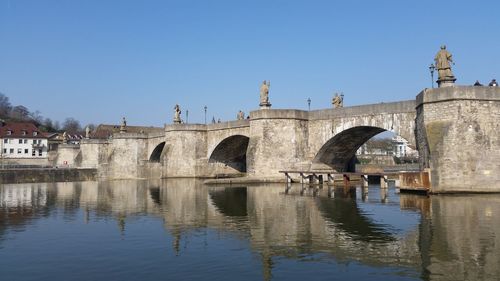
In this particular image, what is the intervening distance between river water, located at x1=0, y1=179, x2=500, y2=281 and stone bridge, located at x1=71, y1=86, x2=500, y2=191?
2803 millimetres

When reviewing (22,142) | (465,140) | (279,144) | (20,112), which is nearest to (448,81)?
(465,140)

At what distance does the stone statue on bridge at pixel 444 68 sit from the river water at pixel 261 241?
7.01 metres

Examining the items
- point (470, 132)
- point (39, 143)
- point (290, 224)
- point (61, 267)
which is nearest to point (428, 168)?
point (470, 132)

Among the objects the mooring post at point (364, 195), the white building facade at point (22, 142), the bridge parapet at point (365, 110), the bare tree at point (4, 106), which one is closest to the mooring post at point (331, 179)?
the bridge parapet at point (365, 110)

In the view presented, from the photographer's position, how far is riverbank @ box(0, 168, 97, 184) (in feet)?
167

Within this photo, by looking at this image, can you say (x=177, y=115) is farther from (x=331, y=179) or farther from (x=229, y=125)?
(x=331, y=179)

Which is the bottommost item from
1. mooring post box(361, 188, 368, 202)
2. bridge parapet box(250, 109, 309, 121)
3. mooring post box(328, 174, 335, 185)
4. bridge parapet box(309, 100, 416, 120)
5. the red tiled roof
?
mooring post box(361, 188, 368, 202)

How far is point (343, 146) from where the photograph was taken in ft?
127

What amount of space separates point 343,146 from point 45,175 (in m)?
36.0

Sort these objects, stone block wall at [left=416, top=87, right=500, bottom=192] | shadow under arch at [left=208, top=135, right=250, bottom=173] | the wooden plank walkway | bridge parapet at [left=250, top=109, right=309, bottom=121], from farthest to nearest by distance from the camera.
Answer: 1. shadow under arch at [left=208, top=135, right=250, bottom=173]
2. bridge parapet at [left=250, top=109, right=309, bottom=121]
3. the wooden plank walkway
4. stone block wall at [left=416, top=87, right=500, bottom=192]

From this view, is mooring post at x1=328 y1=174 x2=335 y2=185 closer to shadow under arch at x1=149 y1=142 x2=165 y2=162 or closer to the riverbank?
shadow under arch at x1=149 y1=142 x2=165 y2=162

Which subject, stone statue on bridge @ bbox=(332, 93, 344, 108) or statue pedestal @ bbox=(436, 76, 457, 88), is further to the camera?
stone statue on bridge @ bbox=(332, 93, 344, 108)

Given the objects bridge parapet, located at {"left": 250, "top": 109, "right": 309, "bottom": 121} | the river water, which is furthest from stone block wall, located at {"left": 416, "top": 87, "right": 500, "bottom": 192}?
bridge parapet, located at {"left": 250, "top": 109, "right": 309, "bottom": 121}

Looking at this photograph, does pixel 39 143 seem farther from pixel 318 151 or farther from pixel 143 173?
pixel 318 151
